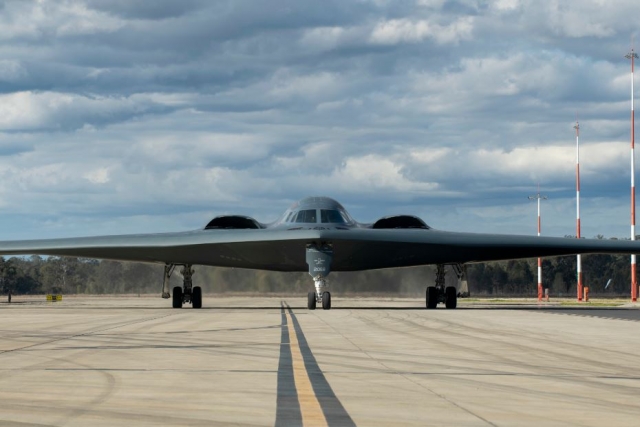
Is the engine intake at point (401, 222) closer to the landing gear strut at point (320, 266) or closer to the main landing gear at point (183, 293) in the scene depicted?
the landing gear strut at point (320, 266)

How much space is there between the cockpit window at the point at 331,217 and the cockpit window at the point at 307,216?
29 centimetres

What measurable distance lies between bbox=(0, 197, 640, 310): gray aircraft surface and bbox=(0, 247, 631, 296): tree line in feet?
10.2

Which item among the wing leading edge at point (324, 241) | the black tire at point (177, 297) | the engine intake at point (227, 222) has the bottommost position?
the black tire at point (177, 297)

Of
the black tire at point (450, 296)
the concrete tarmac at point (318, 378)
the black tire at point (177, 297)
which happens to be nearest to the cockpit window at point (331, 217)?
the black tire at point (450, 296)

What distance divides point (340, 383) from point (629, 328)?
1263cm

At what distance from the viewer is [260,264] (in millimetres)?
37188

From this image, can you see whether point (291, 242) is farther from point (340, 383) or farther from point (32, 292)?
point (32, 292)

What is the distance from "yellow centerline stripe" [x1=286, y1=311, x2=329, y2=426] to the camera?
22.8 feet

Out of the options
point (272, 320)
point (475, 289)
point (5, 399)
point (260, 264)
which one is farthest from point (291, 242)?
point (475, 289)

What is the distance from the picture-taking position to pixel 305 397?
8.27m

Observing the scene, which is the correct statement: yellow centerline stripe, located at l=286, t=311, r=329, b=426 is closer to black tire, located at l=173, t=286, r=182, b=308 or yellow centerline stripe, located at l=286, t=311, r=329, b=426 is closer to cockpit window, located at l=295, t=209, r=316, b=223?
cockpit window, located at l=295, t=209, r=316, b=223

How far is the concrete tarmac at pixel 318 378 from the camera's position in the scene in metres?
7.20

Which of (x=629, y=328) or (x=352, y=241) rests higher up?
(x=352, y=241)

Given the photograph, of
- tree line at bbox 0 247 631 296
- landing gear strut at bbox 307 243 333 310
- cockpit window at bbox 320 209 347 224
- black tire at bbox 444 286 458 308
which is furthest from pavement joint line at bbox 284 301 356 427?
tree line at bbox 0 247 631 296
